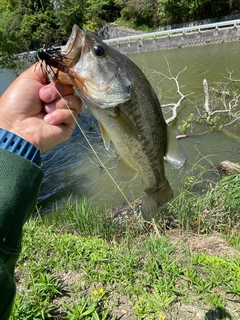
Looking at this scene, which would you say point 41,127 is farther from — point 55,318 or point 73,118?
point 55,318

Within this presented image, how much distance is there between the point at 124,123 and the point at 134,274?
2.04 m

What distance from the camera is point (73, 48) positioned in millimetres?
2004

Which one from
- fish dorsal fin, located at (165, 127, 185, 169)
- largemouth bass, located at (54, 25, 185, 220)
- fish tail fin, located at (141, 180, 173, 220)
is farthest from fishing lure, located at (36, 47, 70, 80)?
fish tail fin, located at (141, 180, 173, 220)

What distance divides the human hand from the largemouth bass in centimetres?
15

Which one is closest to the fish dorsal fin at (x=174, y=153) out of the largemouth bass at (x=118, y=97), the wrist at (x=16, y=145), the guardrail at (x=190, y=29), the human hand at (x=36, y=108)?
the largemouth bass at (x=118, y=97)

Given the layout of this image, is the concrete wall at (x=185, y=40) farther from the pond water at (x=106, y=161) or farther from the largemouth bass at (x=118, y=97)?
the largemouth bass at (x=118, y=97)

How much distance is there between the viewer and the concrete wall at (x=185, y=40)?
22.1 metres

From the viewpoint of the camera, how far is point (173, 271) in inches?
135

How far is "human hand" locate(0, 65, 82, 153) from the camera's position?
2.06 meters

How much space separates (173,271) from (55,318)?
1.41m

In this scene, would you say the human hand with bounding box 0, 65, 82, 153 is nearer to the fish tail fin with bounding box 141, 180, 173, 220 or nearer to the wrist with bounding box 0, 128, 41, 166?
the wrist with bounding box 0, 128, 41, 166

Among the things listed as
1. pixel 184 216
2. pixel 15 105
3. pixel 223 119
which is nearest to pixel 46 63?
pixel 15 105

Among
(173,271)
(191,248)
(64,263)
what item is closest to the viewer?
(173,271)

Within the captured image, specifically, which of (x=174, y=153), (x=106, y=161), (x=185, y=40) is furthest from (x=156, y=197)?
(x=185, y=40)
